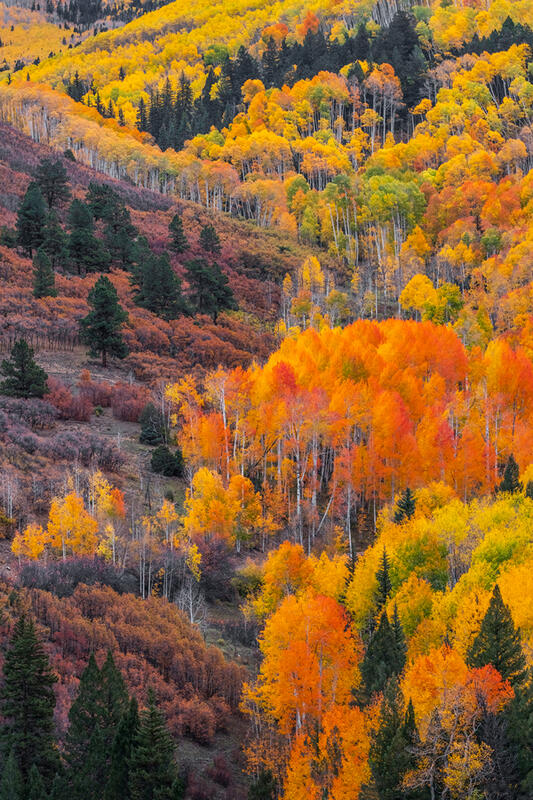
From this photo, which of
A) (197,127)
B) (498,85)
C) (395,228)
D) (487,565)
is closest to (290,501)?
(487,565)

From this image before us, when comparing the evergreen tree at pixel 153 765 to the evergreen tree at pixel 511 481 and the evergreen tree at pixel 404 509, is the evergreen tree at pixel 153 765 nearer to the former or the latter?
the evergreen tree at pixel 404 509

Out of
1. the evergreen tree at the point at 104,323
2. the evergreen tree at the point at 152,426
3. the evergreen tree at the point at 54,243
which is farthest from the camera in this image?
the evergreen tree at the point at 54,243

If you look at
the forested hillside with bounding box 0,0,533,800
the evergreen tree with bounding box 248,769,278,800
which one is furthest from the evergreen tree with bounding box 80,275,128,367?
the evergreen tree with bounding box 248,769,278,800

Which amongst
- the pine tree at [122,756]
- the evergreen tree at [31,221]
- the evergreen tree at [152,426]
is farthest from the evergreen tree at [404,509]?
the evergreen tree at [31,221]

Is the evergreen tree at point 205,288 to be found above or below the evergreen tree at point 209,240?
below

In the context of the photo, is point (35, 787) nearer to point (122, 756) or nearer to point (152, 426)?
point (122, 756)

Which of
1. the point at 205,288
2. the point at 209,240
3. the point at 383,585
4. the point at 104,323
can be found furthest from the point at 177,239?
the point at 383,585

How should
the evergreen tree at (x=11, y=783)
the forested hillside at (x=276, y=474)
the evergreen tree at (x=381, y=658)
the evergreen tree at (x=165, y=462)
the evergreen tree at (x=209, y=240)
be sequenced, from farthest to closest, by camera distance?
1. the evergreen tree at (x=209, y=240)
2. the evergreen tree at (x=165, y=462)
3. the evergreen tree at (x=381, y=658)
4. the forested hillside at (x=276, y=474)
5. the evergreen tree at (x=11, y=783)
